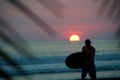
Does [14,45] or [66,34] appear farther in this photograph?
[66,34]

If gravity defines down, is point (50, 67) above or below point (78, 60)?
above

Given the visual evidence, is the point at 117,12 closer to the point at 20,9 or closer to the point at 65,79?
the point at 20,9

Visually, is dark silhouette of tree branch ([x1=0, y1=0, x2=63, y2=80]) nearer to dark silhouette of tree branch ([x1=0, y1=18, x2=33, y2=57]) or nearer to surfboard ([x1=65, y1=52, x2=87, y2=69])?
dark silhouette of tree branch ([x1=0, y1=18, x2=33, y2=57])

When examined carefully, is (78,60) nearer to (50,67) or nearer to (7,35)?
(7,35)

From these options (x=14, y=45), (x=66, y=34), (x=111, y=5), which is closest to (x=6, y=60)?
(x=14, y=45)

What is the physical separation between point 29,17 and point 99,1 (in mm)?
193

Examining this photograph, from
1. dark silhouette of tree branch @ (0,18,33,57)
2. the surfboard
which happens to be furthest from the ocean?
the surfboard

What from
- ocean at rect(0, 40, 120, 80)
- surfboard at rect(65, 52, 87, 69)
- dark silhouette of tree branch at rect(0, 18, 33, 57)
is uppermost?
ocean at rect(0, 40, 120, 80)

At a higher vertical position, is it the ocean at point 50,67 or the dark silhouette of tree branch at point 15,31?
the ocean at point 50,67

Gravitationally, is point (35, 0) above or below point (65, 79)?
below

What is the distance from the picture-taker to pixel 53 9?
0.77m

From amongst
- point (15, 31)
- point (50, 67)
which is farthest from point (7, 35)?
point (50, 67)

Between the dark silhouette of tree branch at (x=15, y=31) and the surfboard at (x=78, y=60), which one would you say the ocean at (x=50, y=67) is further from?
the surfboard at (x=78, y=60)

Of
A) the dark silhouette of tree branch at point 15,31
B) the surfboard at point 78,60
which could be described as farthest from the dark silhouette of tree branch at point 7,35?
the surfboard at point 78,60
